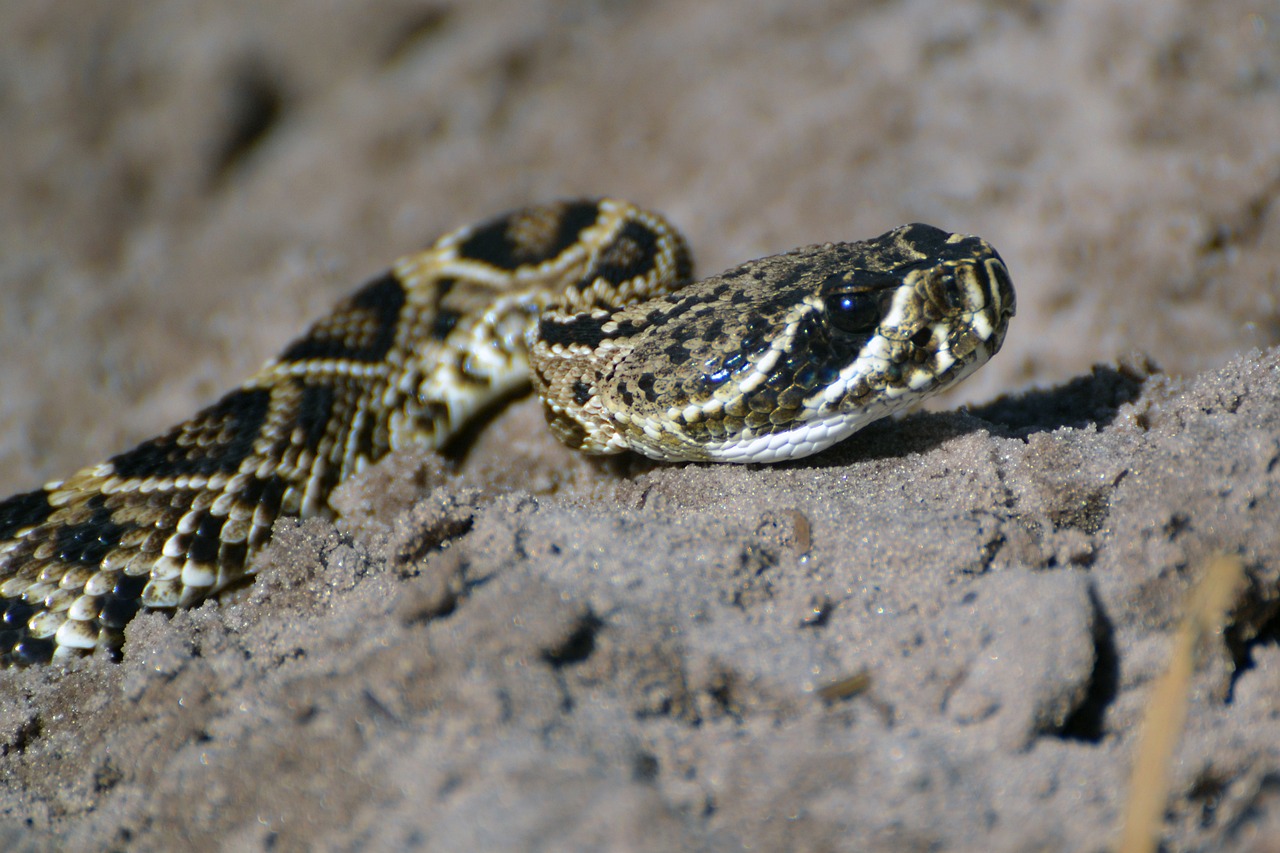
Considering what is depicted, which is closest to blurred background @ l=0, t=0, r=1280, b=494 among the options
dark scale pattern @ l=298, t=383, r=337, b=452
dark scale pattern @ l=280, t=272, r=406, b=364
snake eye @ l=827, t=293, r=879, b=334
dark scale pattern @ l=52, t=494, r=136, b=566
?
dark scale pattern @ l=280, t=272, r=406, b=364

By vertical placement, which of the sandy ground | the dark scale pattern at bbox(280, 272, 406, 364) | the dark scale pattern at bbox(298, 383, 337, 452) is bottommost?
the sandy ground

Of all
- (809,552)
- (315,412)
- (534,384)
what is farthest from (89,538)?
(809,552)

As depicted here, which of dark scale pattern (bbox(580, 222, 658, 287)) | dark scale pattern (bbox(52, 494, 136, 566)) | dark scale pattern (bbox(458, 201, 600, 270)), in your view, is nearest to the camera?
dark scale pattern (bbox(52, 494, 136, 566))

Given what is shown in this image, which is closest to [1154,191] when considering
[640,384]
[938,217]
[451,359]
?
[938,217]

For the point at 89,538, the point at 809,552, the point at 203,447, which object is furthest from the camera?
the point at 203,447

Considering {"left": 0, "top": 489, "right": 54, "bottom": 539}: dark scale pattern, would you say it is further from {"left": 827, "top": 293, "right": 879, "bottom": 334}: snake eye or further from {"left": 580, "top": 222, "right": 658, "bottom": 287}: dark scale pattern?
{"left": 827, "top": 293, "right": 879, "bottom": 334}: snake eye

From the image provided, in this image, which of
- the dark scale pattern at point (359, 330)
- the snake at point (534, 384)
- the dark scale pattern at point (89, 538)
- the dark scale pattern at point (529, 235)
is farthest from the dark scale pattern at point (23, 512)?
the dark scale pattern at point (529, 235)

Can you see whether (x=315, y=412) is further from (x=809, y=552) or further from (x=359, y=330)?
(x=809, y=552)
